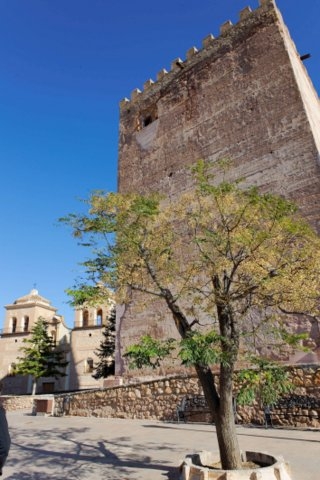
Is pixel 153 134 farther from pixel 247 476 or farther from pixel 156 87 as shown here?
pixel 247 476

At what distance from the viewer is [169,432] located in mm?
8172

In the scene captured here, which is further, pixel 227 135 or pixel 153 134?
pixel 153 134

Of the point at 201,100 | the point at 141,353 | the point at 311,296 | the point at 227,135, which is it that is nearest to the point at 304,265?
the point at 311,296

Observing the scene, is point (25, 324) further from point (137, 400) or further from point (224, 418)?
point (224, 418)

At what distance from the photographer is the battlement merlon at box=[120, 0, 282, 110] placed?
13.3 metres

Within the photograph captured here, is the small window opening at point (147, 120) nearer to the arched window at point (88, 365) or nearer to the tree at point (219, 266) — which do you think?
the tree at point (219, 266)

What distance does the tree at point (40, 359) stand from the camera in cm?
2342

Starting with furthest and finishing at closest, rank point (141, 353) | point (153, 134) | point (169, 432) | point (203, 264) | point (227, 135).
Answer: point (153, 134), point (227, 135), point (169, 432), point (203, 264), point (141, 353)

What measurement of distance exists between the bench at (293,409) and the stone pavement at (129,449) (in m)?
0.50

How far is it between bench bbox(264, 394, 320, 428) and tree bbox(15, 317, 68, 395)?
18.8 meters

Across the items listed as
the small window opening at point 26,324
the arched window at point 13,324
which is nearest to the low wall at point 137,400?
the small window opening at point 26,324

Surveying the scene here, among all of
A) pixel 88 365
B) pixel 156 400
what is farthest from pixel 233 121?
pixel 88 365

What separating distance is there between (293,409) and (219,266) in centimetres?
482

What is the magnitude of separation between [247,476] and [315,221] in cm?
754
